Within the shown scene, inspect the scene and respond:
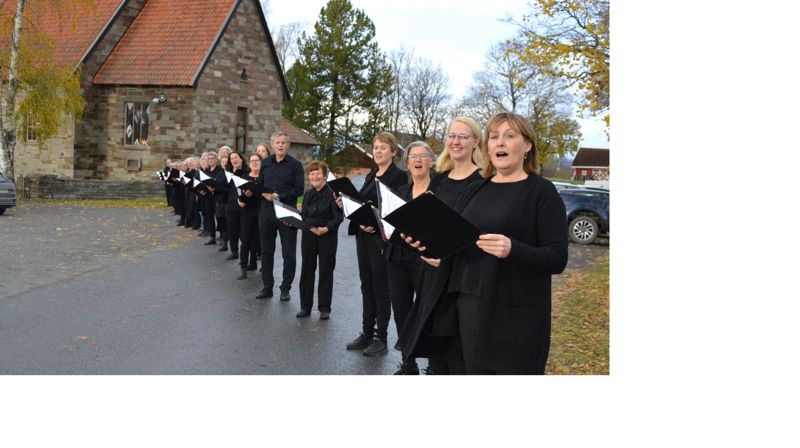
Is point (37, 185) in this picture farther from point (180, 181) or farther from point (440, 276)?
point (440, 276)

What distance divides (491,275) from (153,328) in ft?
13.2

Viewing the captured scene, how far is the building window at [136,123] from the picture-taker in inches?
1036

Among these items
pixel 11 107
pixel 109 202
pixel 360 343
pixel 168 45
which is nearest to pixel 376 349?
pixel 360 343

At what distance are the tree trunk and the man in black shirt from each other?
15.9m

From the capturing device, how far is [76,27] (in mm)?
26422

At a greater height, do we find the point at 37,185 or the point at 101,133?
the point at 101,133

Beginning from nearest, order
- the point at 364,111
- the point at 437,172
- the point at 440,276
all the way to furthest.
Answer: the point at 440,276 → the point at 437,172 → the point at 364,111

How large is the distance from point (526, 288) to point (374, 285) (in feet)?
9.13

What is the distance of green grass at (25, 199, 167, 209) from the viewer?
21.2 m

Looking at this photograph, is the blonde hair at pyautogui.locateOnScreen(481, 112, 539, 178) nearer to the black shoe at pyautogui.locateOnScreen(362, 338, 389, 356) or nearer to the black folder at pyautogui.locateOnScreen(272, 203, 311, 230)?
the black shoe at pyautogui.locateOnScreen(362, 338, 389, 356)

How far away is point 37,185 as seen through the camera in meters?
22.5

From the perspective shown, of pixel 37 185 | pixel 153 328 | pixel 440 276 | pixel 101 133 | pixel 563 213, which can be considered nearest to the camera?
pixel 563 213
